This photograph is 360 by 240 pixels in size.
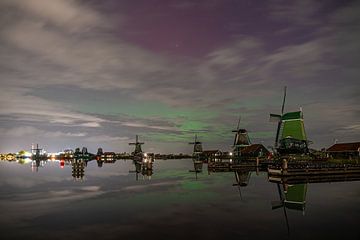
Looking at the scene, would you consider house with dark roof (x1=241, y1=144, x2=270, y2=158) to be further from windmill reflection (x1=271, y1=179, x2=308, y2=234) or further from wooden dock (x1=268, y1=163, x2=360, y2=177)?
windmill reflection (x1=271, y1=179, x2=308, y2=234)

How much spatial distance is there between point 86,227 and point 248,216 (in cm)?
1134

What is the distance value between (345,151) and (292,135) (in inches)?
666

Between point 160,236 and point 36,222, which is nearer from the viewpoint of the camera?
point 160,236

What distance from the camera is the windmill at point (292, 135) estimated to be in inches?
2721

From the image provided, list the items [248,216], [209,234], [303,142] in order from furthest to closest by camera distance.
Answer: [303,142], [248,216], [209,234]

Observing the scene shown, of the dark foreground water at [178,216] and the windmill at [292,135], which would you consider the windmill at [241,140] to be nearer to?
the windmill at [292,135]

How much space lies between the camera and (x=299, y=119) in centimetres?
7219

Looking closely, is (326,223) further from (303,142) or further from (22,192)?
(303,142)

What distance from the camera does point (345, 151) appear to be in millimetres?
77625

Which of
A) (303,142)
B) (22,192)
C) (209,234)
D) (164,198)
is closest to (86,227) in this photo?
(209,234)

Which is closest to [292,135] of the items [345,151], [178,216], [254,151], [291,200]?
[345,151]

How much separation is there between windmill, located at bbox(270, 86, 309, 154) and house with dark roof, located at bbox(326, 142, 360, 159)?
14.4 meters

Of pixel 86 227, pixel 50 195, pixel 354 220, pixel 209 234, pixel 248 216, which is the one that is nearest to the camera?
pixel 209 234

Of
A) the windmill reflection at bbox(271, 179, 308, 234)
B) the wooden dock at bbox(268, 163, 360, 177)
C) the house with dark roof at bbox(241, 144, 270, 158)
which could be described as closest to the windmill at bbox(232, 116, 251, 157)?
the house with dark roof at bbox(241, 144, 270, 158)
